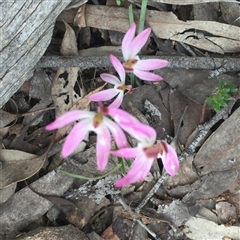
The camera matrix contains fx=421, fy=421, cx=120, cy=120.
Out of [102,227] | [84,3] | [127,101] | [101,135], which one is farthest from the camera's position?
[102,227]

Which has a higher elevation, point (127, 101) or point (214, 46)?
point (214, 46)

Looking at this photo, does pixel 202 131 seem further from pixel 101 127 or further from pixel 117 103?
pixel 101 127

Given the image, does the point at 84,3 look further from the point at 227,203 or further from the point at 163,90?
the point at 227,203

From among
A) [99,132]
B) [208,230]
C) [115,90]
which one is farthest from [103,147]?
[208,230]

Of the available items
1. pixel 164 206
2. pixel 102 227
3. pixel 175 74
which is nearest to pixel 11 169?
pixel 102 227

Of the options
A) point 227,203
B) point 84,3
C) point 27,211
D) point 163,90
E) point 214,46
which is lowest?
point 227,203

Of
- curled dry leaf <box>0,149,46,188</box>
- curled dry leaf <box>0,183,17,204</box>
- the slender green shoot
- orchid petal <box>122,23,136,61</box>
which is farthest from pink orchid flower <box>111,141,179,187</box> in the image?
curled dry leaf <box>0,183,17,204</box>
